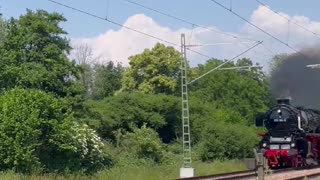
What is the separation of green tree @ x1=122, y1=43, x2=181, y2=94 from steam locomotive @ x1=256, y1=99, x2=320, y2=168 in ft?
106

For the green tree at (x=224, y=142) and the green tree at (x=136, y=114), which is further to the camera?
the green tree at (x=224, y=142)

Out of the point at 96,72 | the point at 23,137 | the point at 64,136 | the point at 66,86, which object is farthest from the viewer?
the point at 96,72

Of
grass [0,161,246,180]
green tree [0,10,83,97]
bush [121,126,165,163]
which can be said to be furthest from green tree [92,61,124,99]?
grass [0,161,246,180]

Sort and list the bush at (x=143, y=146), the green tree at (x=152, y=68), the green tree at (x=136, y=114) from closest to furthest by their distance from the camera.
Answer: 1. the bush at (x=143, y=146)
2. the green tree at (x=136, y=114)
3. the green tree at (x=152, y=68)

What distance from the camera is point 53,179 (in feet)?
91.8

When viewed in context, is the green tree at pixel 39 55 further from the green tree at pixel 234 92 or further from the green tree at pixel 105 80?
the green tree at pixel 234 92

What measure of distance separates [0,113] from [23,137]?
1.86 metres

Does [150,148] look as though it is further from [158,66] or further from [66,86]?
[158,66]

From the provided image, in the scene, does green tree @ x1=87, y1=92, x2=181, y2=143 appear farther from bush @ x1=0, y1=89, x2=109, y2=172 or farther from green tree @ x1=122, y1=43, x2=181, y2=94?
green tree @ x1=122, y1=43, x2=181, y2=94

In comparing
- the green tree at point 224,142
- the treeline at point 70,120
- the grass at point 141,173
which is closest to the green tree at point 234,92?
the treeline at point 70,120

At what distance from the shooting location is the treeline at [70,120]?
3238 centimetres

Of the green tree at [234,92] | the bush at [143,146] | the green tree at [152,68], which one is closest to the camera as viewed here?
the bush at [143,146]

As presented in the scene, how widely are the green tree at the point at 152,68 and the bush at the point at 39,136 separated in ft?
108

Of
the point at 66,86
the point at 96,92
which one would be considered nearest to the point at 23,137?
the point at 66,86
